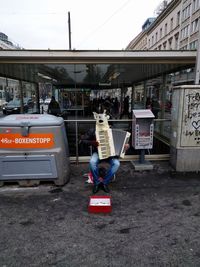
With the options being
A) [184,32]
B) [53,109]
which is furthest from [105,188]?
[184,32]

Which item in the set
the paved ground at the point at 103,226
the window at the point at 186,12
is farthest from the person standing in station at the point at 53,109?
the window at the point at 186,12

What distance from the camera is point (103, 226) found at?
125 inches

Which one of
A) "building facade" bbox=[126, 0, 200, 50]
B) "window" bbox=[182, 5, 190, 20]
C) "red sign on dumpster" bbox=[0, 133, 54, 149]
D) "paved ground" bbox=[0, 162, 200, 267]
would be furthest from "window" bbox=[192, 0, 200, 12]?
"red sign on dumpster" bbox=[0, 133, 54, 149]

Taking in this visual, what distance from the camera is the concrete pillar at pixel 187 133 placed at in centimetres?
520

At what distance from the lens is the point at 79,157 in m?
6.07

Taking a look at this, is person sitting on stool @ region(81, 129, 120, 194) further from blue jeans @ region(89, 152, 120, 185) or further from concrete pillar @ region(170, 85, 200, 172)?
concrete pillar @ region(170, 85, 200, 172)

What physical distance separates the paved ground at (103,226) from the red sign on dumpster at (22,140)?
0.90m

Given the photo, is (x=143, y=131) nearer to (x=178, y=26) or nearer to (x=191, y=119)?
(x=191, y=119)

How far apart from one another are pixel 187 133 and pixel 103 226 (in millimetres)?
3261

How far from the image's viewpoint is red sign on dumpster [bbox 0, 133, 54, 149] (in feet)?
13.6

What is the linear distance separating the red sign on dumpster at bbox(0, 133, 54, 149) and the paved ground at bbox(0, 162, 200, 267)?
0.90m

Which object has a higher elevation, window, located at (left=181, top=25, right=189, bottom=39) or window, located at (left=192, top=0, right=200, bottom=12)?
window, located at (left=192, top=0, right=200, bottom=12)

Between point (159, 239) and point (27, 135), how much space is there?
2863 millimetres

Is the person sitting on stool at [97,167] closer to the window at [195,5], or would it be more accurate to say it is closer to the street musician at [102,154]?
the street musician at [102,154]
